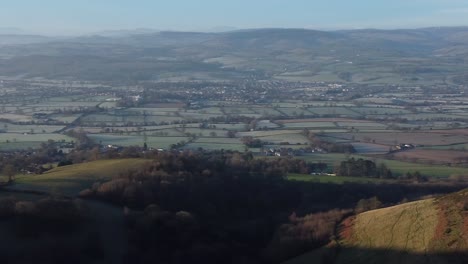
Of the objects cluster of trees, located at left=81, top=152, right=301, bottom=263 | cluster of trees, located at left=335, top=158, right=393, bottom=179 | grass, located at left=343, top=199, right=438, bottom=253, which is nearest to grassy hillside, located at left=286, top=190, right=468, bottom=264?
grass, located at left=343, top=199, right=438, bottom=253

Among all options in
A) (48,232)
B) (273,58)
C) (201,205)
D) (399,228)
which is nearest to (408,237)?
(399,228)

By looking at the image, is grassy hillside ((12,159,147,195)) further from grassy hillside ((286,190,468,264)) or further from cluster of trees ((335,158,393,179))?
cluster of trees ((335,158,393,179))

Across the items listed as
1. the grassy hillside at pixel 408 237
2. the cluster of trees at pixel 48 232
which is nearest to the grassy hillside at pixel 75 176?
the cluster of trees at pixel 48 232

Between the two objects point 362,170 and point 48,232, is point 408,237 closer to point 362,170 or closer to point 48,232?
point 48,232

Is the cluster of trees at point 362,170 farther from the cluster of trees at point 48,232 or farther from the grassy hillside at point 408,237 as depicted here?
the cluster of trees at point 48,232

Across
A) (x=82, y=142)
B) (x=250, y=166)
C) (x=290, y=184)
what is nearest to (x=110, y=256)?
(x=290, y=184)
